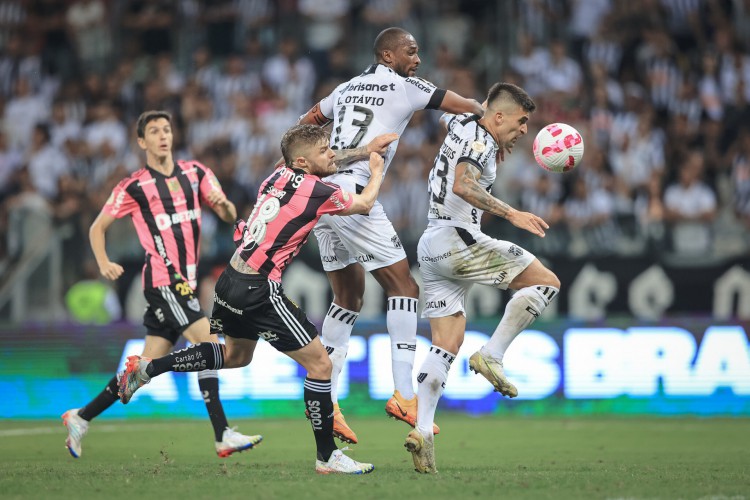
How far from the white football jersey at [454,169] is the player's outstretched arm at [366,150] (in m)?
0.43

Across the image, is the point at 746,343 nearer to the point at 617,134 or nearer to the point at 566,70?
the point at 617,134

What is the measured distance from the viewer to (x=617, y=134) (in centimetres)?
1761

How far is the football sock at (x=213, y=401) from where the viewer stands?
957cm

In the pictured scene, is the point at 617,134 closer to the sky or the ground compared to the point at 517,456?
closer to the sky

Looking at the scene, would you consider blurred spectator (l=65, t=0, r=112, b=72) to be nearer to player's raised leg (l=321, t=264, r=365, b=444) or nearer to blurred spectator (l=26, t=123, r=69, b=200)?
blurred spectator (l=26, t=123, r=69, b=200)

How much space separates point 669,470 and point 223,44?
1496cm

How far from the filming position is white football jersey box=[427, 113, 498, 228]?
8.53m

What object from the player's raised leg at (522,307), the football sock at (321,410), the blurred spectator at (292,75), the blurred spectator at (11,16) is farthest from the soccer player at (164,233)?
the blurred spectator at (11,16)

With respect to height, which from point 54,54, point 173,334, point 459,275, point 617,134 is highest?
point 54,54

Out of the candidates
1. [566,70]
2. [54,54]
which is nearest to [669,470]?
[566,70]

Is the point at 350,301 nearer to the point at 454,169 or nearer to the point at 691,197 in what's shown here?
the point at 454,169

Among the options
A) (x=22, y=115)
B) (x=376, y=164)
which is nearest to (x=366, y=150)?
(x=376, y=164)

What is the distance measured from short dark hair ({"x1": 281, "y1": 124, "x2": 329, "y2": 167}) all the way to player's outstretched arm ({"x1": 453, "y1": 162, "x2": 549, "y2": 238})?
1.03 m

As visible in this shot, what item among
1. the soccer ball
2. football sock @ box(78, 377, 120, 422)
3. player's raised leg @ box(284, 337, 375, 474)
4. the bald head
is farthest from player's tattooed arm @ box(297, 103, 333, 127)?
football sock @ box(78, 377, 120, 422)
